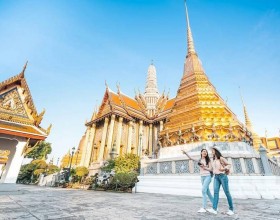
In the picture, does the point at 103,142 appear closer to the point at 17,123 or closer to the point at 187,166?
the point at 17,123

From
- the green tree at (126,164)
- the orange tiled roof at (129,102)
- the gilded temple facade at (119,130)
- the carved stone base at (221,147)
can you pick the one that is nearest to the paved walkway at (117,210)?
the carved stone base at (221,147)

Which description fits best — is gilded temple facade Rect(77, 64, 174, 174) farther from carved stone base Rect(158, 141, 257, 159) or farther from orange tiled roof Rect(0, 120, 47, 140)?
orange tiled roof Rect(0, 120, 47, 140)

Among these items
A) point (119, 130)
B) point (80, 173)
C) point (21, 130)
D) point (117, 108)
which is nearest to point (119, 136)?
point (119, 130)

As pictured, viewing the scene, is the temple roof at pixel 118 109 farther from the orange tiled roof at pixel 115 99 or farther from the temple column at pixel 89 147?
the temple column at pixel 89 147

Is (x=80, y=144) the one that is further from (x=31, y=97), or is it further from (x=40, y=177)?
(x=31, y=97)

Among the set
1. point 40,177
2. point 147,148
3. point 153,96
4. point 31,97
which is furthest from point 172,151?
point 153,96

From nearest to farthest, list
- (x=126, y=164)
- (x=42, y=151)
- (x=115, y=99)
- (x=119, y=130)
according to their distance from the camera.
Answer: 1. (x=126, y=164)
2. (x=119, y=130)
3. (x=115, y=99)
4. (x=42, y=151)

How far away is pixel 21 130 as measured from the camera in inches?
316

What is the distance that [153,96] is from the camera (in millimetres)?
31031

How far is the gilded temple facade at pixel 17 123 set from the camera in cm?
777

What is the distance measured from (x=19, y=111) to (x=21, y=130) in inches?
55.9

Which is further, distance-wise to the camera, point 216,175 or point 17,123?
point 17,123

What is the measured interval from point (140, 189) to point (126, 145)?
13.1 metres

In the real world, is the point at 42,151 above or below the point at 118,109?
below
